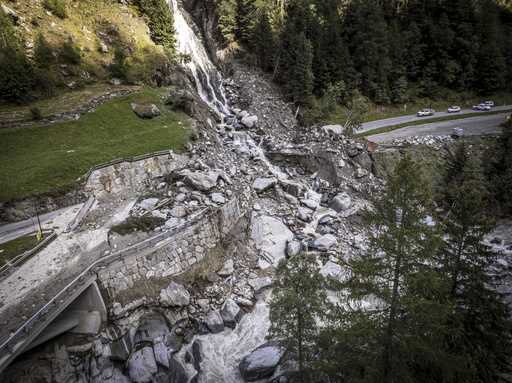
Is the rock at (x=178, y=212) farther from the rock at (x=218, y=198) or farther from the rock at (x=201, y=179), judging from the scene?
the rock at (x=201, y=179)

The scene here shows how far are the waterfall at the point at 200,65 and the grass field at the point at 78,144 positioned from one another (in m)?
10.4

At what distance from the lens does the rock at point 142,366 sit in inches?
591

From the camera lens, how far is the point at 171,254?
19.8 m

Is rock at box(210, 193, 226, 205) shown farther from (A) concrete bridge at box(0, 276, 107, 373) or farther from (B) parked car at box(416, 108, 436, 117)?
(B) parked car at box(416, 108, 436, 117)

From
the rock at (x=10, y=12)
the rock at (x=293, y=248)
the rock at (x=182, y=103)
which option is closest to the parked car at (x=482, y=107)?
the rock at (x=293, y=248)

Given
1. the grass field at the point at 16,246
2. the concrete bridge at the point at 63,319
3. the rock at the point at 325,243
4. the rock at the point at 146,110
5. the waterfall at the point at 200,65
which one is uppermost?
the waterfall at the point at 200,65

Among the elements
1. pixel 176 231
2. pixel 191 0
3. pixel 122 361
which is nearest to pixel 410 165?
pixel 176 231

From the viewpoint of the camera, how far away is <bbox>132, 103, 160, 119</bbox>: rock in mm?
32531

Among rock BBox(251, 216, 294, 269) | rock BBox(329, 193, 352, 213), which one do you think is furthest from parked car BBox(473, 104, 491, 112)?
rock BBox(251, 216, 294, 269)

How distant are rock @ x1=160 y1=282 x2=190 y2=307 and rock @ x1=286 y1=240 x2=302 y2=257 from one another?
8.78 m

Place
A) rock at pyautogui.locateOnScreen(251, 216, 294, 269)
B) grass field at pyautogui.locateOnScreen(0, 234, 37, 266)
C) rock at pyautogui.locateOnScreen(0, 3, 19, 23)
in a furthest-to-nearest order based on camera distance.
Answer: rock at pyautogui.locateOnScreen(0, 3, 19, 23) → rock at pyautogui.locateOnScreen(251, 216, 294, 269) → grass field at pyautogui.locateOnScreen(0, 234, 37, 266)

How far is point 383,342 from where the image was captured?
954 centimetres

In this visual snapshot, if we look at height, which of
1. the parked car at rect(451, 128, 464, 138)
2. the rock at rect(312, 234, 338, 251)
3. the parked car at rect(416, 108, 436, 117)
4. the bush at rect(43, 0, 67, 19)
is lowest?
the rock at rect(312, 234, 338, 251)

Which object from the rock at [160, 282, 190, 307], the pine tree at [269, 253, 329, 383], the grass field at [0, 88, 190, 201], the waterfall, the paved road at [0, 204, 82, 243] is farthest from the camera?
the waterfall
